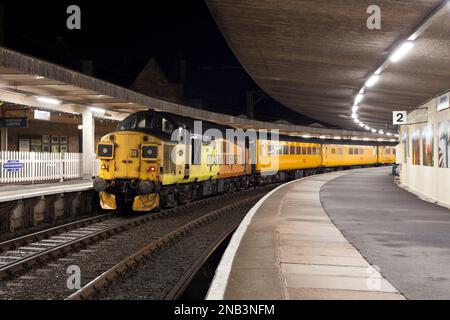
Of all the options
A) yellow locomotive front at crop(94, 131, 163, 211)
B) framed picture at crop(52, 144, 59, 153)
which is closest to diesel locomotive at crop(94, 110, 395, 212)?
yellow locomotive front at crop(94, 131, 163, 211)

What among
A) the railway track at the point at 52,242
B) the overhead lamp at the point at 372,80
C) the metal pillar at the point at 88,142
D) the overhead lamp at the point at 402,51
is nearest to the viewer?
the railway track at the point at 52,242

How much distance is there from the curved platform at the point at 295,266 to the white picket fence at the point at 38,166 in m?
11.4

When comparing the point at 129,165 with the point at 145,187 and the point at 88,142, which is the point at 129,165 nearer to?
the point at 145,187

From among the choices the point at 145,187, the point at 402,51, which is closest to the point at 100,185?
the point at 145,187

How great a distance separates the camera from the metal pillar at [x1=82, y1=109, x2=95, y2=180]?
23016 mm

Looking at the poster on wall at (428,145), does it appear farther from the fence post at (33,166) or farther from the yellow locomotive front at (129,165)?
the fence post at (33,166)

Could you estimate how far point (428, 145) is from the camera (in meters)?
17.0

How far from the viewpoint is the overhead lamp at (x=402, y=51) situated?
9867 millimetres

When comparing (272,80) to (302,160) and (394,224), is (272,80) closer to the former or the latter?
(394,224)

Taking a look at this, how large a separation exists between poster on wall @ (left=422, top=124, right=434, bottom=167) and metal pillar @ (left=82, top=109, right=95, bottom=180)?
14.2m

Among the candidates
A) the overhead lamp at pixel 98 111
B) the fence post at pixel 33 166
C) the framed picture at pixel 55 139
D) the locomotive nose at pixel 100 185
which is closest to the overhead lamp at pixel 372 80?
the locomotive nose at pixel 100 185

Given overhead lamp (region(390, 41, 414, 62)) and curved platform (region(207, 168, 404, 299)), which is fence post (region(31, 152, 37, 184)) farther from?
overhead lamp (region(390, 41, 414, 62))
